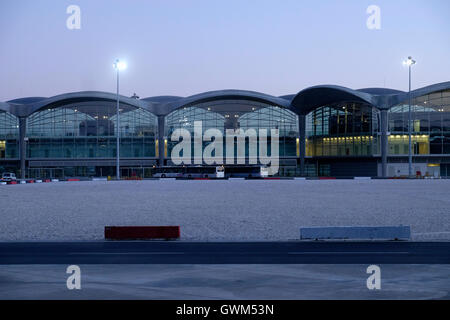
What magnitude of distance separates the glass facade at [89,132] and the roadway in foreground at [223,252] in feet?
270

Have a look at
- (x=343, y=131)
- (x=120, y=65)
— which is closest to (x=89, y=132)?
(x=120, y=65)

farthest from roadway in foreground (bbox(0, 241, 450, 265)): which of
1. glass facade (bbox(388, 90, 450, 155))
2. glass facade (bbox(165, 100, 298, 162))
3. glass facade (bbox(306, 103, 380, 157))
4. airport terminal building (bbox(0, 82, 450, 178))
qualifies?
glass facade (bbox(165, 100, 298, 162))

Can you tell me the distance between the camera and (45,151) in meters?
100

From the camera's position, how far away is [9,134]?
9975cm

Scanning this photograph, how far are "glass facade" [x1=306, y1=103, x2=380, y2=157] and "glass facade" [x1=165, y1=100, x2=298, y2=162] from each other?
4.27 m

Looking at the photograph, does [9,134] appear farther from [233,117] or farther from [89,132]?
[233,117]

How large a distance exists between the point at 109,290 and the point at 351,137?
86152 millimetres

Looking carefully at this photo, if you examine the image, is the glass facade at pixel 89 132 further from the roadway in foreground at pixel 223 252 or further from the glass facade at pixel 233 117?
the roadway in foreground at pixel 223 252

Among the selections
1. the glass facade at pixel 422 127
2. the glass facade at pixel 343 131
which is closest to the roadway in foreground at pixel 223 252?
the glass facade at pixel 343 131

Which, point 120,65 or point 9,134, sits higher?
point 120,65

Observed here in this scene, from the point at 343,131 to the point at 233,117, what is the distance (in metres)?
20.8

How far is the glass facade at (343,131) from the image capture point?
8938 centimetres

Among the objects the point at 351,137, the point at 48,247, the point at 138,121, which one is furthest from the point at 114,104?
the point at 48,247

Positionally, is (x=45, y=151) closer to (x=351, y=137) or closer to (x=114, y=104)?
(x=114, y=104)
